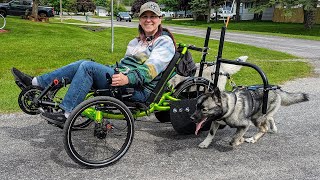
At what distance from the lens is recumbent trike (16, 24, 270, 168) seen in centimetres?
381

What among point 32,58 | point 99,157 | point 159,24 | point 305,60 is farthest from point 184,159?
point 305,60

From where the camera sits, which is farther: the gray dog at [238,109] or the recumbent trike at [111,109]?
the gray dog at [238,109]

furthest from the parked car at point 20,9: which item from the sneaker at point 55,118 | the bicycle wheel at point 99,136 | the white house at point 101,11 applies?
the white house at point 101,11

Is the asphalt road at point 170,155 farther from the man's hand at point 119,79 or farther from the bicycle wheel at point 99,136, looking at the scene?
the man's hand at point 119,79

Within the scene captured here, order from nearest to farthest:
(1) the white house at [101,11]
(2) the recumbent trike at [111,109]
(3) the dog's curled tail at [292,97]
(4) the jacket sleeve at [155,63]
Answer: (2) the recumbent trike at [111,109] → (4) the jacket sleeve at [155,63] → (3) the dog's curled tail at [292,97] → (1) the white house at [101,11]

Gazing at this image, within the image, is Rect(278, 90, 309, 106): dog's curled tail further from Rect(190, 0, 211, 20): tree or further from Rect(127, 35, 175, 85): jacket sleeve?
Rect(190, 0, 211, 20): tree

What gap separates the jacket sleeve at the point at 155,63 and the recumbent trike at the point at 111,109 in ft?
0.34

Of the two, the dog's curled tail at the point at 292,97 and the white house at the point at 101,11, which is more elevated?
the white house at the point at 101,11

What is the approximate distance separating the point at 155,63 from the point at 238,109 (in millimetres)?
1104

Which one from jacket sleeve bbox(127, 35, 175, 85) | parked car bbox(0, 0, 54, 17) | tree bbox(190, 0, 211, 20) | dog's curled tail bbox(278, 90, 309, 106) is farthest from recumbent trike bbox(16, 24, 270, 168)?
tree bbox(190, 0, 211, 20)

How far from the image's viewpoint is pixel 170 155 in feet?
13.8

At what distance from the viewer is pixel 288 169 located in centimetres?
385

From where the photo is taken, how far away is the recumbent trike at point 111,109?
12.5 feet

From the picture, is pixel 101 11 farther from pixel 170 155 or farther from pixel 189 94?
pixel 170 155
